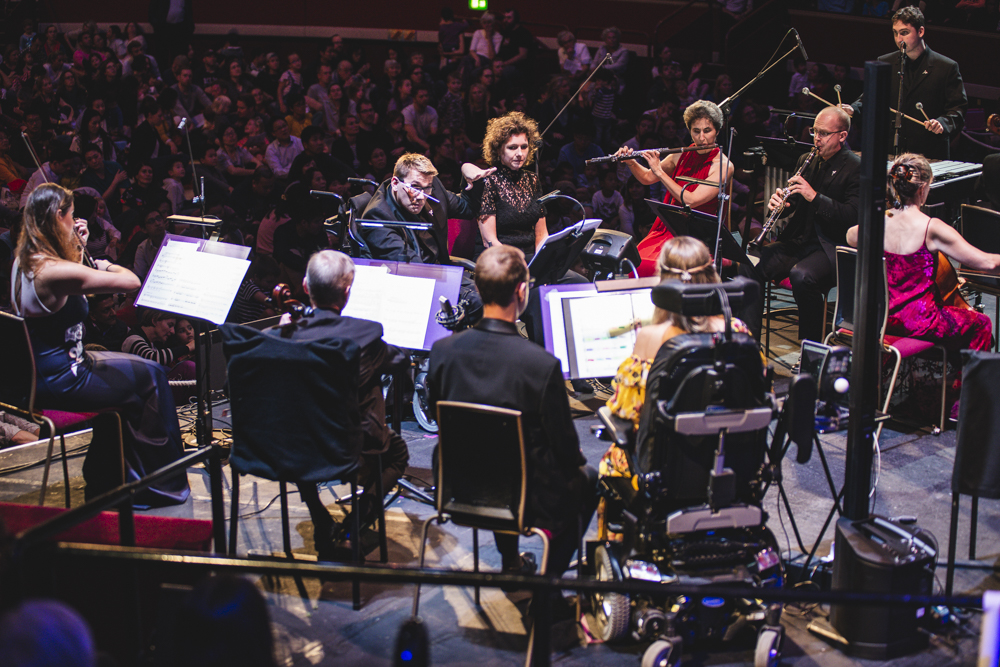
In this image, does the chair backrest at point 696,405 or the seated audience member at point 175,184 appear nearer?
the chair backrest at point 696,405

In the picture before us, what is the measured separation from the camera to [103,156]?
8.37 metres

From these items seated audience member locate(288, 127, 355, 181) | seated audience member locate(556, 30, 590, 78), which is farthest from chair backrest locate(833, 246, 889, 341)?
seated audience member locate(556, 30, 590, 78)

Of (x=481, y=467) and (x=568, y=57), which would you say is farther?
(x=568, y=57)

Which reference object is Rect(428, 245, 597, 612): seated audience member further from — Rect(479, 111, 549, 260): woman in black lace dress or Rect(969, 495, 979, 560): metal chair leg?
Rect(479, 111, 549, 260): woman in black lace dress

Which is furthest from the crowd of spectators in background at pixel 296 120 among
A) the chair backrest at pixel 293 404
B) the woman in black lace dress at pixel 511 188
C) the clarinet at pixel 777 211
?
the chair backrest at pixel 293 404

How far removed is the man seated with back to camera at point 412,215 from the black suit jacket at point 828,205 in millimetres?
2120

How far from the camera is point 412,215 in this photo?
194 inches

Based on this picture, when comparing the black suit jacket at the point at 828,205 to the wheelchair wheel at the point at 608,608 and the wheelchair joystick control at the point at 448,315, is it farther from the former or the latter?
the wheelchair wheel at the point at 608,608

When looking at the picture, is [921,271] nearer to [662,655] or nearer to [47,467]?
[662,655]

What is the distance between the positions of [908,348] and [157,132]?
7624mm

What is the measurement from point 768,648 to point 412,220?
3.19 m

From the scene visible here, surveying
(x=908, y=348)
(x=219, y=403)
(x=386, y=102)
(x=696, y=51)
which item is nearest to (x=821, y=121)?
(x=908, y=348)

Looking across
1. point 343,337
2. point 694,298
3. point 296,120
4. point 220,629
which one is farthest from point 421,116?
point 220,629

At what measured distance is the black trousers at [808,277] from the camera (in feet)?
17.5
